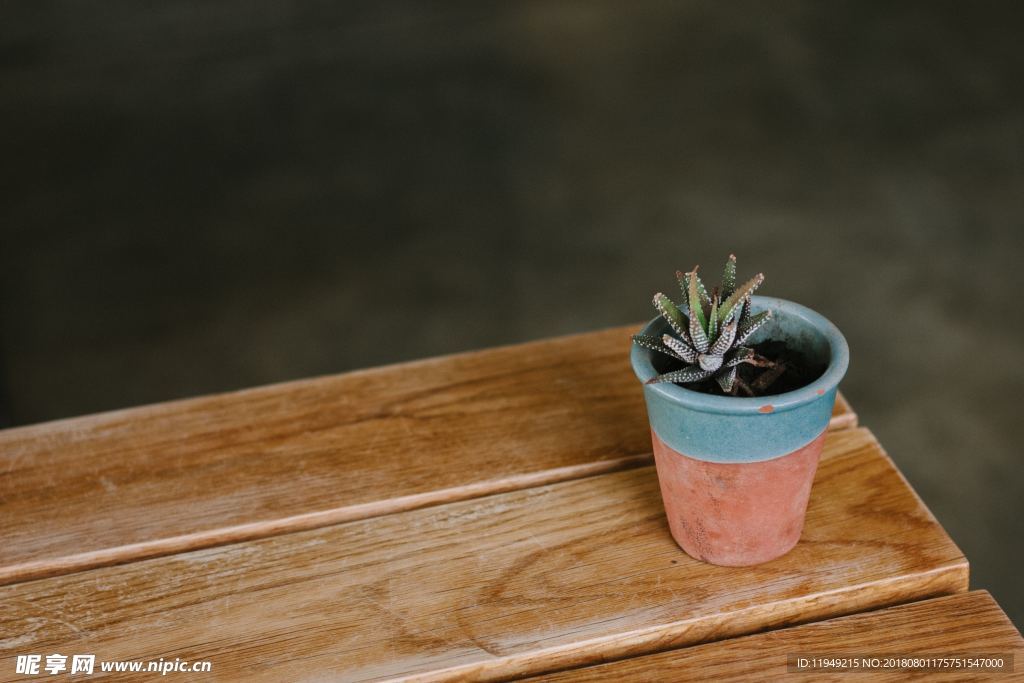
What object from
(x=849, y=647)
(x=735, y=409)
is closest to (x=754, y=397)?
(x=735, y=409)

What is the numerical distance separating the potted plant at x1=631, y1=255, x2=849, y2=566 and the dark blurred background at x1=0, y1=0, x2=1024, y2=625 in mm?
1066

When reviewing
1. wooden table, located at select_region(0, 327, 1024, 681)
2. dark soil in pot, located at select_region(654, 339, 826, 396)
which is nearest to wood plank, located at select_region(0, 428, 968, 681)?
wooden table, located at select_region(0, 327, 1024, 681)

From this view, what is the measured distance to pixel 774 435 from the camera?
668mm

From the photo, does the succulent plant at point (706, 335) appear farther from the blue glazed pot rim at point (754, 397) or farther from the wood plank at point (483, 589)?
the wood plank at point (483, 589)

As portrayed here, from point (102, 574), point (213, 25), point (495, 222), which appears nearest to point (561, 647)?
point (102, 574)

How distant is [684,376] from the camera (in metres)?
0.68

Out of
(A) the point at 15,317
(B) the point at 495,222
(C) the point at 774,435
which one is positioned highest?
(C) the point at 774,435

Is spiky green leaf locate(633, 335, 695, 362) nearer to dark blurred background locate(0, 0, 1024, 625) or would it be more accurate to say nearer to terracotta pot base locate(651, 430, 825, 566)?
terracotta pot base locate(651, 430, 825, 566)

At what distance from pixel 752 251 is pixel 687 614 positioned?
1837mm

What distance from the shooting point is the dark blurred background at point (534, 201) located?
2.17m

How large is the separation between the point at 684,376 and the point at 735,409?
0.05m

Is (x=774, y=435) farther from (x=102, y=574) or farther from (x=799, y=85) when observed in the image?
(x=799, y=85)

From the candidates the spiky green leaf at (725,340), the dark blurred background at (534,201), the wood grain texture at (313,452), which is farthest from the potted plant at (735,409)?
the dark blurred background at (534,201)

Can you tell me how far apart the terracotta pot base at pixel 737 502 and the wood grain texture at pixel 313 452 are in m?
0.13
